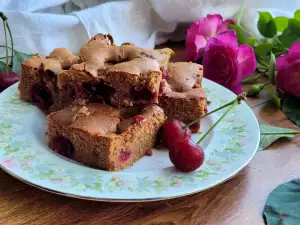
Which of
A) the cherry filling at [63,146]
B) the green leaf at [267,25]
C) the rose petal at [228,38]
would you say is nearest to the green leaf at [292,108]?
the rose petal at [228,38]

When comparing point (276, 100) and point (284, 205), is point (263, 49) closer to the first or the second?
point (276, 100)

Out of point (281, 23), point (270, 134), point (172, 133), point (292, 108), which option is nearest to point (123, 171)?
point (172, 133)

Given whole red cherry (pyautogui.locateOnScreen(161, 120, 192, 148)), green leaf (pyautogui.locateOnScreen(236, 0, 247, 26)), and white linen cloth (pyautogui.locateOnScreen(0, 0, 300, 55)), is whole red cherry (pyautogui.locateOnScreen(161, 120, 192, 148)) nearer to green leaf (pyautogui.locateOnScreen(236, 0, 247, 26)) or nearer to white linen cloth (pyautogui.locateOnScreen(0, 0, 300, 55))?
white linen cloth (pyautogui.locateOnScreen(0, 0, 300, 55))

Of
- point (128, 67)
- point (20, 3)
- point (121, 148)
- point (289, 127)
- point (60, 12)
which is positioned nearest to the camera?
point (121, 148)

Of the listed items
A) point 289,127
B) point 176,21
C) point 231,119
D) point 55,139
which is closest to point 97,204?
point 55,139

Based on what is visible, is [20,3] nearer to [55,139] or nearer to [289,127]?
[55,139]

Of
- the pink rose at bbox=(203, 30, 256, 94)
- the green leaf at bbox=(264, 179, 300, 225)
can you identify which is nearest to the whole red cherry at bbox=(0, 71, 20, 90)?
the pink rose at bbox=(203, 30, 256, 94)
